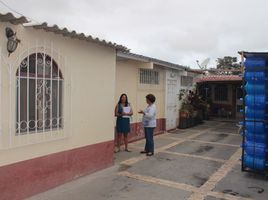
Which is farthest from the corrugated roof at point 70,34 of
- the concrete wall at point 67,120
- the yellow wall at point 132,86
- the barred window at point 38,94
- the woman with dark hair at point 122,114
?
the yellow wall at point 132,86

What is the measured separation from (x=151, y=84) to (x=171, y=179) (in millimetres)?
6042

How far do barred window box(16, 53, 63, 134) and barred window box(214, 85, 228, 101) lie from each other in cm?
1703

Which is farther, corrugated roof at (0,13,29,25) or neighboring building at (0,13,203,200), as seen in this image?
neighboring building at (0,13,203,200)

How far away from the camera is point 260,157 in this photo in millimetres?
6617

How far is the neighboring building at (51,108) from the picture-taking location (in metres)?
4.84

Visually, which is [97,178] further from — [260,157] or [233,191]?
[260,157]

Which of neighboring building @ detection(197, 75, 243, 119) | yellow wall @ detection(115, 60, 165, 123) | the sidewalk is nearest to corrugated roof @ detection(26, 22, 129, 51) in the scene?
the sidewalk

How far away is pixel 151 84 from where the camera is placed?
12266mm

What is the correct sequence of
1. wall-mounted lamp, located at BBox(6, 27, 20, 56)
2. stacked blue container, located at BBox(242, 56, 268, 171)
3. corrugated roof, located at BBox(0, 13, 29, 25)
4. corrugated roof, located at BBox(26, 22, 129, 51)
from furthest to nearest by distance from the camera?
stacked blue container, located at BBox(242, 56, 268, 171) < corrugated roof, located at BBox(26, 22, 129, 51) < wall-mounted lamp, located at BBox(6, 27, 20, 56) < corrugated roof, located at BBox(0, 13, 29, 25)

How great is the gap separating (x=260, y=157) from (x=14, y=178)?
15.4 feet

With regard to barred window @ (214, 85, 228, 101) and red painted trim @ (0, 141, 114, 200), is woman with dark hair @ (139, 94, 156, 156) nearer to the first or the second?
red painted trim @ (0, 141, 114, 200)

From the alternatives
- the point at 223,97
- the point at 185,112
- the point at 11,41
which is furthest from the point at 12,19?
the point at 223,97

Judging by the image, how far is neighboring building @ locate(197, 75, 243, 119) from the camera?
21.0m

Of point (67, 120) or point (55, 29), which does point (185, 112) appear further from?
point (55, 29)
